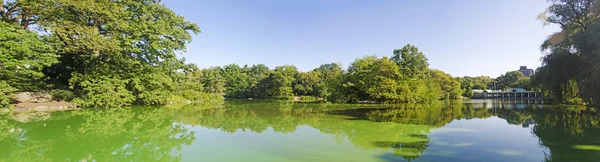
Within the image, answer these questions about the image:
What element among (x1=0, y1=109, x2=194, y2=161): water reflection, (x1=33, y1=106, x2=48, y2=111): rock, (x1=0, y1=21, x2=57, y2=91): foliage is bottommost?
(x1=0, y1=109, x2=194, y2=161): water reflection

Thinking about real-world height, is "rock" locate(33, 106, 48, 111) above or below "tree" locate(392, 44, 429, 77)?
below

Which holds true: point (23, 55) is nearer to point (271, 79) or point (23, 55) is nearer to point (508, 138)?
point (508, 138)

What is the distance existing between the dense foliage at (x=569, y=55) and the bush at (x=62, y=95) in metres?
22.0

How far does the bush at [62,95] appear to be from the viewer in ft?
46.6

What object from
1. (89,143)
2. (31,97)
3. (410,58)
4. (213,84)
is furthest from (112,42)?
(213,84)

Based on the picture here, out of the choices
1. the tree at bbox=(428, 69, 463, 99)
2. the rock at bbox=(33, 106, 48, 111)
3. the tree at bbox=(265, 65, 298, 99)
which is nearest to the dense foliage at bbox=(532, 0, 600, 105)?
the rock at bbox=(33, 106, 48, 111)

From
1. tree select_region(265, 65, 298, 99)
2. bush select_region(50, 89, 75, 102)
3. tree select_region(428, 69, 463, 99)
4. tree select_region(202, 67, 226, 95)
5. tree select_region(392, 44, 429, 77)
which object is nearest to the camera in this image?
bush select_region(50, 89, 75, 102)

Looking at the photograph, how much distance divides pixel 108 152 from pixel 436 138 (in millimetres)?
6140

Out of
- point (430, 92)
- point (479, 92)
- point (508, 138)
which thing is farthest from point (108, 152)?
point (479, 92)

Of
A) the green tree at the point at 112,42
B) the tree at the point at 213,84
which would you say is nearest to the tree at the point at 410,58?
the green tree at the point at 112,42

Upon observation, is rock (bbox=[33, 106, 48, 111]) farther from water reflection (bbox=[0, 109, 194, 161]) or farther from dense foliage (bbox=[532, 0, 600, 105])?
dense foliage (bbox=[532, 0, 600, 105])

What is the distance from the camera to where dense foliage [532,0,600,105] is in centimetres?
1109

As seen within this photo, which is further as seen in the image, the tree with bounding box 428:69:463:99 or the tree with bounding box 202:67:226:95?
the tree with bounding box 202:67:226:95

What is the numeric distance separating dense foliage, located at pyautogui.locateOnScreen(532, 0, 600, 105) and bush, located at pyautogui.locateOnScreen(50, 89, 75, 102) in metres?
22.0
